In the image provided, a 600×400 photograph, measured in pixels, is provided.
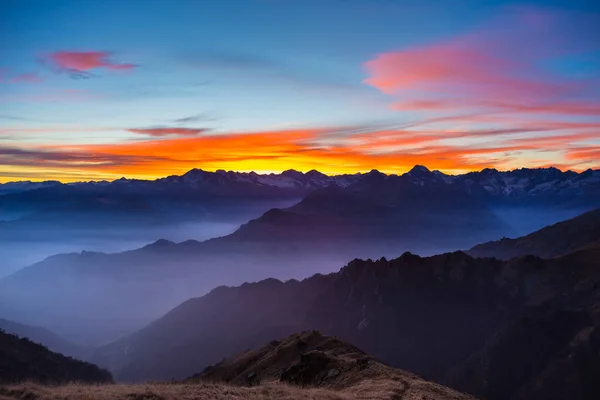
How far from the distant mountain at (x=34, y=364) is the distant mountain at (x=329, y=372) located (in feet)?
156

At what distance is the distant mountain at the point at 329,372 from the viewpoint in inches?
1533

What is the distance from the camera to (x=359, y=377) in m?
47.8

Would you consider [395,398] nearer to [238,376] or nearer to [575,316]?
[238,376]

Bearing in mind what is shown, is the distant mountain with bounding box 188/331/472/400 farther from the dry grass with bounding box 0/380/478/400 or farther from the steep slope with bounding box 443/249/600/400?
the steep slope with bounding box 443/249/600/400

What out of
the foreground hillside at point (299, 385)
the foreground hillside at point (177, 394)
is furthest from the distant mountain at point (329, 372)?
the foreground hillside at point (177, 394)

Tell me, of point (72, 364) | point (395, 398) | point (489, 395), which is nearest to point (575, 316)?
point (489, 395)

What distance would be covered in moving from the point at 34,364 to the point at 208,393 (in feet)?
356

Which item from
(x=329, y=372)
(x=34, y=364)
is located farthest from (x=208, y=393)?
(x=34, y=364)

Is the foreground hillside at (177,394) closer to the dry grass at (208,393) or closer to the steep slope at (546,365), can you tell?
the dry grass at (208,393)

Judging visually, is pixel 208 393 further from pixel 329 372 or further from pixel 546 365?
pixel 546 365

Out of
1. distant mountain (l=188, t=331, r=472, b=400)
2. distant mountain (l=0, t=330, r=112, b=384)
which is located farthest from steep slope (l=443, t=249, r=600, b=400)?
distant mountain (l=0, t=330, r=112, b=384)

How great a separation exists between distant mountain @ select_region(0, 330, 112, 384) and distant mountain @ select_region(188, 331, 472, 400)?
4759 cm

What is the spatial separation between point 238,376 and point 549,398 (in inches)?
5361

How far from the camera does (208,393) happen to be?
31.5 m
